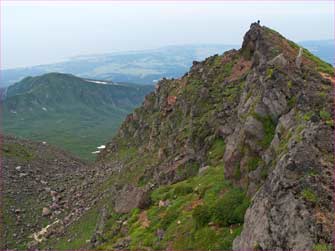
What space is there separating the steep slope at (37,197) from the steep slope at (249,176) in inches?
226

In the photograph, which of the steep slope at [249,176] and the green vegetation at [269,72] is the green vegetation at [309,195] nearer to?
the steep slope at [249,176]

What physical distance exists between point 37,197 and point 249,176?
5674cm

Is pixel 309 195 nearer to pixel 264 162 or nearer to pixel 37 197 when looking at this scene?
pixel 264 162

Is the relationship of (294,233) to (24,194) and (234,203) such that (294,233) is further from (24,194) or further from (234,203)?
(24,194)

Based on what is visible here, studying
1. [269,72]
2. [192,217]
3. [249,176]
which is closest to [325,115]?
[249,176]

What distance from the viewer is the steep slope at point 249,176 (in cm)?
1786

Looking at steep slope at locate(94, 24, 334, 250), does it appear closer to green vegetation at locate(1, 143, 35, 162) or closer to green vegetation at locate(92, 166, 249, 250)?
green vegetation at locate(92, 166, 249, 250)

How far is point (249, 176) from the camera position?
25.3 m

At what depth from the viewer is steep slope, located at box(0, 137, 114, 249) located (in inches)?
2456

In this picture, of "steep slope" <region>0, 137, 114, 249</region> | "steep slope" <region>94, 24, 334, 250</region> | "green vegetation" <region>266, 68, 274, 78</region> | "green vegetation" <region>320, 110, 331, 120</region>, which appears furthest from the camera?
"steep slope" <region>0, 137, 114, 249</region>

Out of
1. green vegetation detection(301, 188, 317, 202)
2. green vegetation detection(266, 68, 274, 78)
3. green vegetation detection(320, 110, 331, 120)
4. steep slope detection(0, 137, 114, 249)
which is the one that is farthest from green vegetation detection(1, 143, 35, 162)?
green vegetation detection(301, 188, 317, 202)

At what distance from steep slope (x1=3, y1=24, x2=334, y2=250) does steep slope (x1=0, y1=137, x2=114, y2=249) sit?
574 cm

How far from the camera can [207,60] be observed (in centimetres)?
7544

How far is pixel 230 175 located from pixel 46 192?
55826mm
